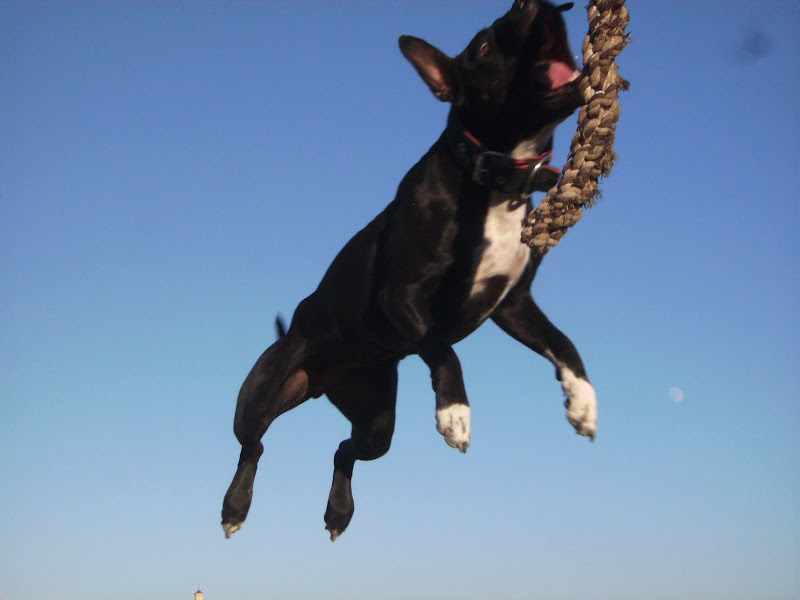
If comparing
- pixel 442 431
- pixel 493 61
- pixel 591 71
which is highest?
pixel 493 61

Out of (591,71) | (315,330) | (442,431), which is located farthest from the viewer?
(315,330)

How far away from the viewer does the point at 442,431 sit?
4879 millimetres

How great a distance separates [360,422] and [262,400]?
0.66 m

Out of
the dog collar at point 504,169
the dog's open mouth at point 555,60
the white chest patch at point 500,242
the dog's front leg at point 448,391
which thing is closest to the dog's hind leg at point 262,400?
the dog's front leg at point 448,391

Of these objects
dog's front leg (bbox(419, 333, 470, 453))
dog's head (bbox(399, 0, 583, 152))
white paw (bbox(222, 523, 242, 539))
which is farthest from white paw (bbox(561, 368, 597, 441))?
white paw (bbox(222, 523, 242, 539))

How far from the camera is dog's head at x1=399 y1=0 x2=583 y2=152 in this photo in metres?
4.86

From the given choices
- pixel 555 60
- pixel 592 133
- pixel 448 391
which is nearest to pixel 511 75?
pixel 555 60

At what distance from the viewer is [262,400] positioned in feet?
20.8

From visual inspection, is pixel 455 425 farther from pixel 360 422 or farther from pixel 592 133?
pixel 360 422

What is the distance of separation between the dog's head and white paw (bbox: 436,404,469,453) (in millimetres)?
1274

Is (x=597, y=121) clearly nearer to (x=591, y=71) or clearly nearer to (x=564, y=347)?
(x=591, y=71)

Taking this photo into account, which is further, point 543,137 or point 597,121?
point 543,137

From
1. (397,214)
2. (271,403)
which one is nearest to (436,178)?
(397,214)

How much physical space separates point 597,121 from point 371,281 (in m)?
1.72
